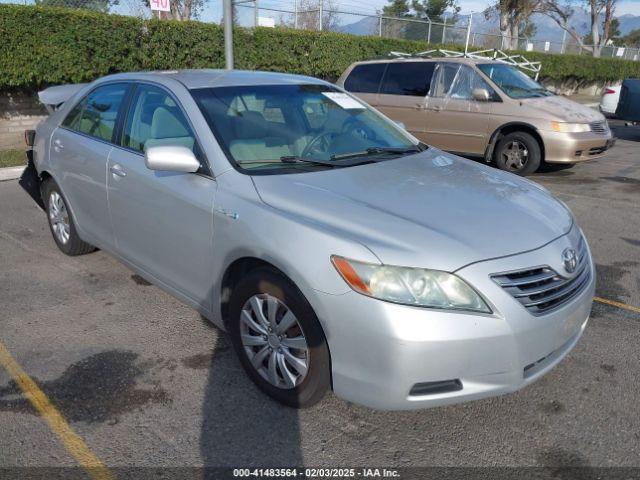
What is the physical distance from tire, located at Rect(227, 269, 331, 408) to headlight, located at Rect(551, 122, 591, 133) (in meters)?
6.81

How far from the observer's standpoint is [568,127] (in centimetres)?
806

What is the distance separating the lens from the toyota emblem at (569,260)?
2586 millimetres

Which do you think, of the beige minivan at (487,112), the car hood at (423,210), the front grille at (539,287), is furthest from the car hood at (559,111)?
A: the front grille at (539,287)

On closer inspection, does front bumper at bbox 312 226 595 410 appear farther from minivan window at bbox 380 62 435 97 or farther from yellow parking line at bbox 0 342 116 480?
minivan window at bbox 380 62 435 97

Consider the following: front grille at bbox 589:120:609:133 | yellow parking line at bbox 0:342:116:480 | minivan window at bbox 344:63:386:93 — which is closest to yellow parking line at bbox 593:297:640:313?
yellow parking line at bbox 0:342:116:480

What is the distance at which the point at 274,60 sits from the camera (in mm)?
13820

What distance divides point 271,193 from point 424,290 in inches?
37.7

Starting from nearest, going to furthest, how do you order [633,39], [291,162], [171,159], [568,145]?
[171,159], [291,162], [568,145], [633,39]

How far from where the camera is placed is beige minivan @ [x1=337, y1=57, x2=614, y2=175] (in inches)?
321

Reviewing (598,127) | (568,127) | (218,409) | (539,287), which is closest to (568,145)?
(568,127)

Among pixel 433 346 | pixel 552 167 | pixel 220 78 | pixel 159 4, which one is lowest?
pixel 552 167

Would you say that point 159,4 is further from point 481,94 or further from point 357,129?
point 357,129

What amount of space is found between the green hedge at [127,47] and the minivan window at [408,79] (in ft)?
15.4

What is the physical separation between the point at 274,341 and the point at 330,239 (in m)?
0.67
